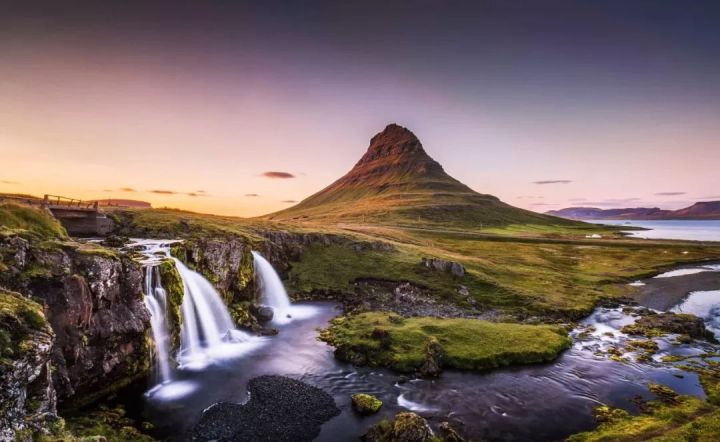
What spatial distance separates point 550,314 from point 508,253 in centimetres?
6219

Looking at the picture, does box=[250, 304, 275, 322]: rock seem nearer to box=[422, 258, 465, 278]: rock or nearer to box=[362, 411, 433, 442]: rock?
box=[362, 411, 433, 442]: rock

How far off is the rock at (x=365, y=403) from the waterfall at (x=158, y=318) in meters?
16.7

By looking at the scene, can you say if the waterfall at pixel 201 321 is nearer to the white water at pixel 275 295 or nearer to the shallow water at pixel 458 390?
the shallow water at pixel 458 390

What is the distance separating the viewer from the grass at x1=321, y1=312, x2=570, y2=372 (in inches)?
1409

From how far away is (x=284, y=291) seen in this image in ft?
197

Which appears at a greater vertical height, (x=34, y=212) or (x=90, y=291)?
(x=34, y=212)

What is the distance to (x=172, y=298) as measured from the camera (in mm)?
35625

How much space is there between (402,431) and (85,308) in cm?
2378

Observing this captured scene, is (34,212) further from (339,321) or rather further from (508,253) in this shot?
(508,253)

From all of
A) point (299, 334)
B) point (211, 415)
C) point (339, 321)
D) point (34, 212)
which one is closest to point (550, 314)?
point (339, 321)

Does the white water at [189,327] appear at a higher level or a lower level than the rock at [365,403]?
higher

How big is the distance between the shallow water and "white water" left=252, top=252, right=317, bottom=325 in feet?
37.6

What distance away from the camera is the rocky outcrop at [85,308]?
23.2 m

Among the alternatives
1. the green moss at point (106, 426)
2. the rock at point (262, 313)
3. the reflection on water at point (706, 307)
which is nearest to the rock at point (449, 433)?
the green moss at point (106, 426)
